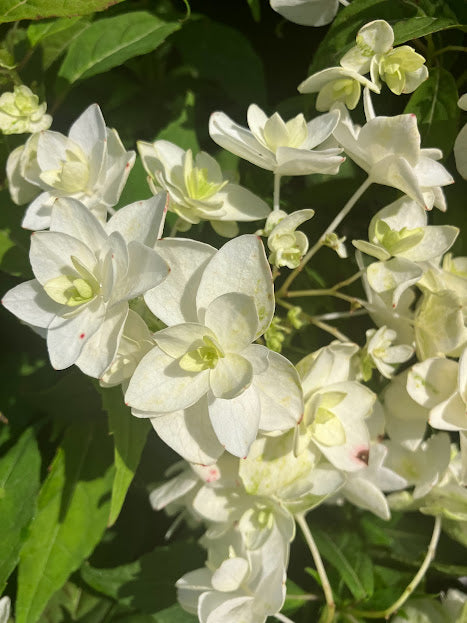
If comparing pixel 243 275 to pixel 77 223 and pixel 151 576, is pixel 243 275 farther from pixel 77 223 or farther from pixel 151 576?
pixel 151 576

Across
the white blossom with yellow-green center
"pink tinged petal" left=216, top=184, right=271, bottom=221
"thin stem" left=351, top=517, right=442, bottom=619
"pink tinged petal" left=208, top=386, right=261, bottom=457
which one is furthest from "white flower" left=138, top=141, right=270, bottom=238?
"thin stem" left=351, top=517, right=442, bottom=619

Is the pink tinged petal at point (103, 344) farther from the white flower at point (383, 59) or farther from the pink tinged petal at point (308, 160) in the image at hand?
the white flower at point (383, 59)

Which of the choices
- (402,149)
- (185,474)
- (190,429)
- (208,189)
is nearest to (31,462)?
(185,474)

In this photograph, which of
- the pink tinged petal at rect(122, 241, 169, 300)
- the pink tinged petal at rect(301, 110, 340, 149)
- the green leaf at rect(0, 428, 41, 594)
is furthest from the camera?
the green leaf at rect(0, 428, 41, 594)

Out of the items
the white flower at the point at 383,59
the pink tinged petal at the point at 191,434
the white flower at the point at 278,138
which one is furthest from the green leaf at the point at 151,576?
the white flower at the point at 383,59

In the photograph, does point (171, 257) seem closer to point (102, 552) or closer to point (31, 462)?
point (31, 462)

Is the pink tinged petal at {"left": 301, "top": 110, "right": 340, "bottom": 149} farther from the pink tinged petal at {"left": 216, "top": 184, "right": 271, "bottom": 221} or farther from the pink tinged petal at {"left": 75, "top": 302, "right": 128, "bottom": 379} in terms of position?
the pink tinged petal at {"left": 75, "top": 302, "right": 128, "bottom": 379}
